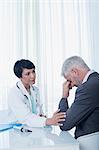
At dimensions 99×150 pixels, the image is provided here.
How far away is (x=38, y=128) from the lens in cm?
176

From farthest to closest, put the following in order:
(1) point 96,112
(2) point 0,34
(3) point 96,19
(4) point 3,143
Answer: (3) point 96,19
(2) point 0,34
(1) point 96,112
(4) point 3,143

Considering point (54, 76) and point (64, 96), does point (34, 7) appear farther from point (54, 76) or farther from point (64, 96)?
point (64, 96)

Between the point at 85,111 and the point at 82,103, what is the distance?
0.16ft

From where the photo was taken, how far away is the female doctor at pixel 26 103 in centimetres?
177

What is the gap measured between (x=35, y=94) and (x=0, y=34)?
1.30 m

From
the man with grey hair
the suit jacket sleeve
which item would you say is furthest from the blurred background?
the suit jacket sleeve

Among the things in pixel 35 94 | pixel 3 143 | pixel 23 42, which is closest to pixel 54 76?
pixel 23 42

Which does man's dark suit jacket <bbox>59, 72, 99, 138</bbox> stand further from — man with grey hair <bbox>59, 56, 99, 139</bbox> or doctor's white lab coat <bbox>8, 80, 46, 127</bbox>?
doctor's white lab coat <bbox>8, 80, 46, 127</bbox>

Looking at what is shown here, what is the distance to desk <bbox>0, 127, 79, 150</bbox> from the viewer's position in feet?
4.33

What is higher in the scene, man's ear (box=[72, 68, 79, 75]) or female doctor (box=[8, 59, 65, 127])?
man's ear (box=[72, 68, 79, 75])

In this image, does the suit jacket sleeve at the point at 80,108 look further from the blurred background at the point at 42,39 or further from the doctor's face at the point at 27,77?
the blurred background at the point at 42,39

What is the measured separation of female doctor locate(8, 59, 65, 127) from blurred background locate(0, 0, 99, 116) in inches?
42.3

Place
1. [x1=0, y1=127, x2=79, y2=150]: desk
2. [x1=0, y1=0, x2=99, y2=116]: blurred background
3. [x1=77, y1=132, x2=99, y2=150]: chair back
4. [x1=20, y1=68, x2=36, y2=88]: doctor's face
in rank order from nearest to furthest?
[x1=0, y1=127, x2=79, y2=150]: desk < [x1=77, y1=132, x2=99, y2=150]: chair back < [x1=20, y1=68, x2=36, y2=88]: doctor's face < [x1=0, y1=0, x2=99, y2=116]: blurred background

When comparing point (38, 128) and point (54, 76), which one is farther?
point (54, 76)
